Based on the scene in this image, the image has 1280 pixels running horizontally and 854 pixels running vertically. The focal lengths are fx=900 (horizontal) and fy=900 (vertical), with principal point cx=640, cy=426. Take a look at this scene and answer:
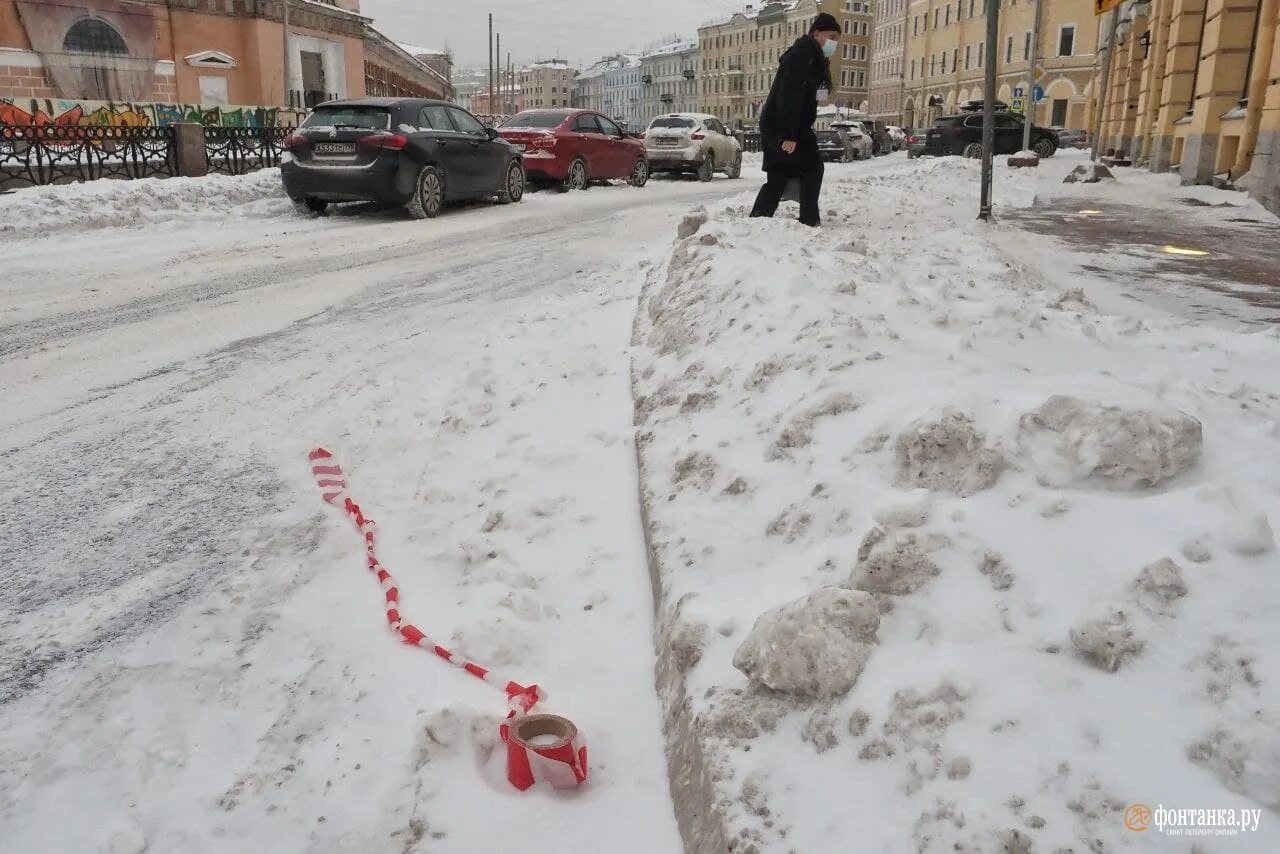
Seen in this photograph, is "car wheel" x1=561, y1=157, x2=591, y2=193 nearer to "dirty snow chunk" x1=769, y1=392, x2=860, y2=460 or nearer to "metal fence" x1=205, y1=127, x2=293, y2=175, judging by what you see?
"metal fence" x1=205, y1=127, x2=293, y2=175

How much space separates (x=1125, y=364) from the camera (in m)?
3.32

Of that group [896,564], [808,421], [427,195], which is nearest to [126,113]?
[427,195]

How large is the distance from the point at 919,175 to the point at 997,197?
429 cm

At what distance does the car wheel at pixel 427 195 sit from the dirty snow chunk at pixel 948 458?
10.6 metres

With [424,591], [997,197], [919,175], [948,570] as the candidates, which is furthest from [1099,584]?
[919,175]

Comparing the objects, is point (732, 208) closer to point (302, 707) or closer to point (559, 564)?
point (559, 564)

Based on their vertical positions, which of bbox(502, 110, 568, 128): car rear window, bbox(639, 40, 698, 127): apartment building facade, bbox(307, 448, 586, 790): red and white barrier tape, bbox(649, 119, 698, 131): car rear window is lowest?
bbox(307, 448, 586, 790): red and white barrier tape

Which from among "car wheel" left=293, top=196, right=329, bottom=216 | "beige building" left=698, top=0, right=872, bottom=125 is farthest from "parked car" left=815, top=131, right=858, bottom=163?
"beige building" left=698, top=0, right=872, bottom=125

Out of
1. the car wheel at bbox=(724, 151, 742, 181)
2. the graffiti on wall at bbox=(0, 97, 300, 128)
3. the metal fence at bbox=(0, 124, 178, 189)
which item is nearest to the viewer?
the metal fence at bbox=(0, 124, 178, 189)

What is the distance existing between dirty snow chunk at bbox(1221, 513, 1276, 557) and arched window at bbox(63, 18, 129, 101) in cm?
3268

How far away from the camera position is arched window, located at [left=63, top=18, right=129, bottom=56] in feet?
87.7

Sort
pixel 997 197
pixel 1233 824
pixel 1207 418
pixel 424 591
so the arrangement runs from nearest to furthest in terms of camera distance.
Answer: pixel 1233 824 → pixel 1207 418 → pixel 424 591 → pixel 997 197

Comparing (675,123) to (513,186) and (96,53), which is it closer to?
(513,186)

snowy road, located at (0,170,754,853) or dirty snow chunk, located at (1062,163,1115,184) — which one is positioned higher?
dirty snow chunk, located at (1062,163,1115,184)
